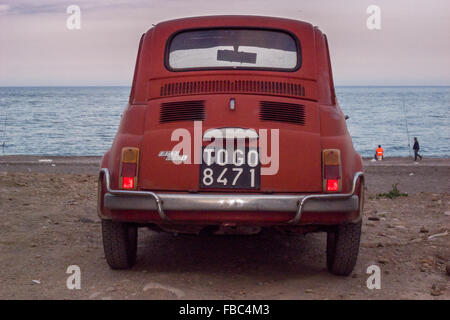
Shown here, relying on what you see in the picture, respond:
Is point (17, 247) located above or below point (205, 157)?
below

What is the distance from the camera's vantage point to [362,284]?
15.1ft

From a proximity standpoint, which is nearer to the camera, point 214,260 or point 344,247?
point 344,247

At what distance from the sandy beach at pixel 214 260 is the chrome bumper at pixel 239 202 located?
589 mm

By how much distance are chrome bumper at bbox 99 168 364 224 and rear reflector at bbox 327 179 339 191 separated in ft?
0.21

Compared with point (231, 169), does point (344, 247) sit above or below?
below

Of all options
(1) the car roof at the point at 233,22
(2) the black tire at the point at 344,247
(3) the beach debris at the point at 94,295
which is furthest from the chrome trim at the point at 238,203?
(1) the car roof at the point at 233,22

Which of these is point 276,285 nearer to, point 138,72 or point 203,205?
point 203,205

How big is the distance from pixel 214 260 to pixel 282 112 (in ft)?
5.36

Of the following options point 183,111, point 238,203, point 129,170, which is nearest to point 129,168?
point 129,170

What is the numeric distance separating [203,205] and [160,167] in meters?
0.45

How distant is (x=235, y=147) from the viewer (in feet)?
14.1

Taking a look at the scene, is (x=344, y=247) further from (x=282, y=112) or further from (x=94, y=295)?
(x=94, y=295)

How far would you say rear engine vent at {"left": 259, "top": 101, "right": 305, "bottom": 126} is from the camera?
455cm

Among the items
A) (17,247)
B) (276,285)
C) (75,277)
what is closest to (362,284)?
(276,285)
